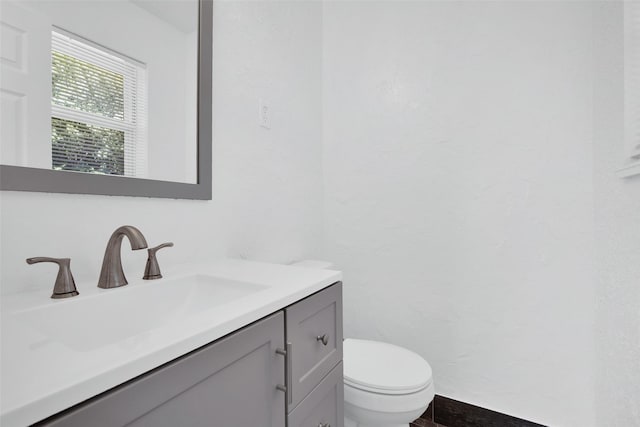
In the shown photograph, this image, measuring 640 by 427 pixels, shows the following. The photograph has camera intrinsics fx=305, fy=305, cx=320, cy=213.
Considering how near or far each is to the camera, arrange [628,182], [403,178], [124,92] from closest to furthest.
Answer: [124,92] < [628,182] < [403,178]

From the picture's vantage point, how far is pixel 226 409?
54 cm

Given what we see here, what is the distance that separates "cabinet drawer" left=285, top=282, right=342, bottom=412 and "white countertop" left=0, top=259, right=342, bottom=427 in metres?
0.05

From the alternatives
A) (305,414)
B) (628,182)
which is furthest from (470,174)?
(305,414)

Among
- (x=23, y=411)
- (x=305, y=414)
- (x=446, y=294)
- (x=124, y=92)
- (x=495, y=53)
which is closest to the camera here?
(x=23, y=411)

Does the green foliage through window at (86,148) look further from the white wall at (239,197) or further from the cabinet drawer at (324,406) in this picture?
the cabinet drawer at (324,406)

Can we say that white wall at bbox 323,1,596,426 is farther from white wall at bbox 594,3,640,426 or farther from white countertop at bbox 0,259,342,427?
white countertop at bbox 0,259,342,427

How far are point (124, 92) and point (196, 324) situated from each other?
2.48ft

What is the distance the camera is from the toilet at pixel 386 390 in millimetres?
1121

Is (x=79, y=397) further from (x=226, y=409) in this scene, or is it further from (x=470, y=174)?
(x=470, y=174)

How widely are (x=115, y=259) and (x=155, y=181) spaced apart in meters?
0.28

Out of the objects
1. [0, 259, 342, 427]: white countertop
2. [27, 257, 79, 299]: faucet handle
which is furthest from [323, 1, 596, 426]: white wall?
[27, 257, 79, 299]: faucet handle

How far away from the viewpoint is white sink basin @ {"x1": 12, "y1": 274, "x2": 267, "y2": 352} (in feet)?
2.00

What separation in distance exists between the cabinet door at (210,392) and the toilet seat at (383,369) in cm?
60

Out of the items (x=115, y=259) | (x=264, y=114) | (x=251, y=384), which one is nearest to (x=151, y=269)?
(x=115, y=259)
